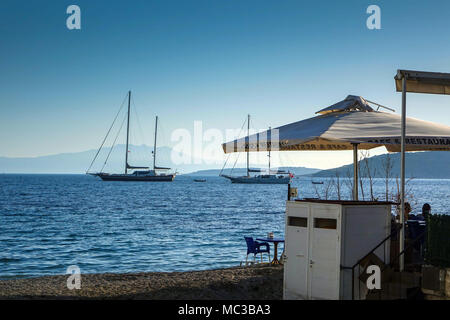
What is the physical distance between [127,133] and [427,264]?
352ft

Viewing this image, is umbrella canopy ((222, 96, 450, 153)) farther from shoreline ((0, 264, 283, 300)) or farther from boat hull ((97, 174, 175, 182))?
boat hull ((97, 174, 175, 182))

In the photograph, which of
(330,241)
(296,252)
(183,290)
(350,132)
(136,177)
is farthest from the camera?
(136,177)

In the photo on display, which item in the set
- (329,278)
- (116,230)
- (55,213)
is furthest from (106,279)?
(55,213)

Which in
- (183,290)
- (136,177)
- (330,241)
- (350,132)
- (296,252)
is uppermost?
(350,132)

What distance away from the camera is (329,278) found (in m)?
6.90

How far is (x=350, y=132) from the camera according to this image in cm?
796

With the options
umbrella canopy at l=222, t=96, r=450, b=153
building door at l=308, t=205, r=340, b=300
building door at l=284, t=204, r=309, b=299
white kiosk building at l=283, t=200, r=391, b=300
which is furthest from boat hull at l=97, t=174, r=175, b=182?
building door at l=308, t=205, r=340, b=300

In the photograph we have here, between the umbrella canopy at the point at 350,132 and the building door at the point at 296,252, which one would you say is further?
the umbrella canopy at the point at 350,132

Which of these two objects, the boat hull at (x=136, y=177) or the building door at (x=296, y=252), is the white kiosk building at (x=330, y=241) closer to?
the building door at (x=296, y=252)

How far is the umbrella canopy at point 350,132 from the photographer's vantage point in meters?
7.51

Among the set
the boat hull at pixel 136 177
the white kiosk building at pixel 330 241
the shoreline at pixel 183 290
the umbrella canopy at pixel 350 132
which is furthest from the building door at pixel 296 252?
the boat hull at pixel 136 177

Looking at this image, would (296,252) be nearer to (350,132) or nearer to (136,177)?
(350,132)

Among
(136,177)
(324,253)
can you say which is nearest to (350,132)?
(324,253)
